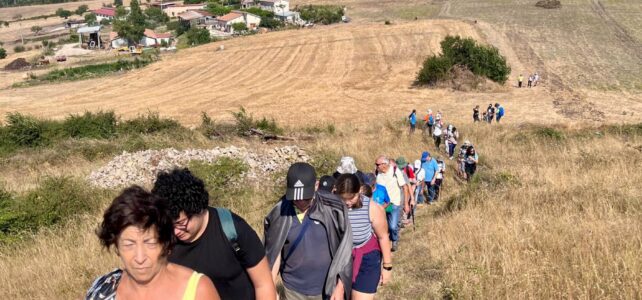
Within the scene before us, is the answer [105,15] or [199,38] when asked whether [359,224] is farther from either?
[105,15]

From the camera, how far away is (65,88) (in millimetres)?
41969

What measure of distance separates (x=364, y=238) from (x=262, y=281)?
5.21 feet

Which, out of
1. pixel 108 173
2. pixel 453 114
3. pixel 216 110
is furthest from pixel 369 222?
pixel 216 110

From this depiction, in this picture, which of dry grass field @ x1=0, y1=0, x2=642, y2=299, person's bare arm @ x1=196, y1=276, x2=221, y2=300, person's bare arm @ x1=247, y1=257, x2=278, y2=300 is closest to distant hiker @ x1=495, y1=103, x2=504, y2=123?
dry grass field @ x1=0, y1=0, x2=642, y2=299

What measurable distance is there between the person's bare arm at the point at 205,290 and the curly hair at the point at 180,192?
1.53ft

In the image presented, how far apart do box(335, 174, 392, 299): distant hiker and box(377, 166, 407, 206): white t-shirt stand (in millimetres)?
2192

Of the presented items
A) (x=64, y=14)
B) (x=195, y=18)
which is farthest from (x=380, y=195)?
(x=64, y=14)

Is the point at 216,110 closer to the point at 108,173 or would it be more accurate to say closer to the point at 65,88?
the point at 65,88

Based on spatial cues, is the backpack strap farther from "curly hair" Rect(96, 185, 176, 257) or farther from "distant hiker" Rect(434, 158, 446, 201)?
"distant hiker" Rect(434, 158, 446, 201)

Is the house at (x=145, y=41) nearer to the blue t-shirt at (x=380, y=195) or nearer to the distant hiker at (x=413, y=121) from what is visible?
the distant hiker at (x=413, y=121)

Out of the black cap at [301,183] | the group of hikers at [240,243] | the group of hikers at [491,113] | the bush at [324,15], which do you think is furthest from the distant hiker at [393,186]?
the bush at [324,15]

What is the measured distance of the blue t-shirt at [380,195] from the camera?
6.44m

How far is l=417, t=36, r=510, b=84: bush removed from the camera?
35688mm

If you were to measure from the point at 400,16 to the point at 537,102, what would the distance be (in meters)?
41.7
